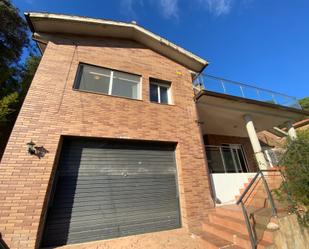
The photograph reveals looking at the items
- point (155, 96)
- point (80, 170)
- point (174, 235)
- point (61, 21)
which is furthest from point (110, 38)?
point (174, 235)

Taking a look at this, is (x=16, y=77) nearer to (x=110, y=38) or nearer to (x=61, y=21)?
(x=61, y=21)

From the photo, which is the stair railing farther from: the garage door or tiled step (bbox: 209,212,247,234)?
the garage door

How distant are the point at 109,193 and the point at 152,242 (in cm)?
182

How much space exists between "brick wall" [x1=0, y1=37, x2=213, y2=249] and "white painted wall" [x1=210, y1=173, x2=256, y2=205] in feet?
3.02

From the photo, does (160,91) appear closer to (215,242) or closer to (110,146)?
(110,146)

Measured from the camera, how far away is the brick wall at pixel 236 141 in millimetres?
11195

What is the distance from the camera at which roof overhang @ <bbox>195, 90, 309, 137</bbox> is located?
788 cm

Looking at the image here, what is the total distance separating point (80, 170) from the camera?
16.4ft

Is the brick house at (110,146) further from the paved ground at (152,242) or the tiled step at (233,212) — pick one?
the tiled step at (233,212)

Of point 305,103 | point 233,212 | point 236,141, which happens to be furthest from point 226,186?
point 305,103

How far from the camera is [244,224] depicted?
4043mm

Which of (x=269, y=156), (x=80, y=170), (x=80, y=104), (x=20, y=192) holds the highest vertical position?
(x=80, y=104)

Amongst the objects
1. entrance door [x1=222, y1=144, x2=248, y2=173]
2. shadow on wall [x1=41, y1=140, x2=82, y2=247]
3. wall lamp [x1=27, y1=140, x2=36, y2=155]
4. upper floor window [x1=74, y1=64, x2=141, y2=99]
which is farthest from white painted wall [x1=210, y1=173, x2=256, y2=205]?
wall lamp [x1=27, y1=140, x2=36, y2=155]

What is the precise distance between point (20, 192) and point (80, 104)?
2.97m
